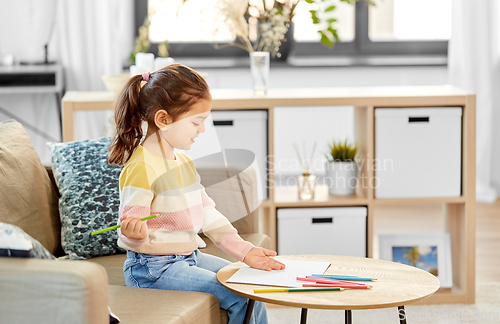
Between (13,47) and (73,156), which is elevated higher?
(13,47)

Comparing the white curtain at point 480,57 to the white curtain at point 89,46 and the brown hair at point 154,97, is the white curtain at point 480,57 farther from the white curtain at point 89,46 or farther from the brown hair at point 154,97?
the brown hair at point 154,97

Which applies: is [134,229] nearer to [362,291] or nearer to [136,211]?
[136,211]

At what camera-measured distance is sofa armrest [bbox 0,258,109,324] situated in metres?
0.94

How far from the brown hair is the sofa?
1.10 feet

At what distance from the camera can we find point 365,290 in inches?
42.5

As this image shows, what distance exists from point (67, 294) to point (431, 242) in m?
1.64

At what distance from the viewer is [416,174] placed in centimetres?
214

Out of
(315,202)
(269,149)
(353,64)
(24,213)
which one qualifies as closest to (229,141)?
(269,149)

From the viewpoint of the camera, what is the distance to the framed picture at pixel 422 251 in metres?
2.21

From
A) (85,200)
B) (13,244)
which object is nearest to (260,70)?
(85,200)

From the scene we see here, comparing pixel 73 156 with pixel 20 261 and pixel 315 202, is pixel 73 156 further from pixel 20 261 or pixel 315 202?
pixel 315 202

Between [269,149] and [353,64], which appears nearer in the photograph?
[269,149]

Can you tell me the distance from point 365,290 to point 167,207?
477mm

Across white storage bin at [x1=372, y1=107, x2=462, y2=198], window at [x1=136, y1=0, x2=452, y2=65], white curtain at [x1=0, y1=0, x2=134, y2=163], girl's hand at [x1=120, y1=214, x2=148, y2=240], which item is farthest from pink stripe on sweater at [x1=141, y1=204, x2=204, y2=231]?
window at [x1=136, y1=0, x2=452, y2=65]
